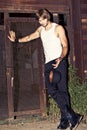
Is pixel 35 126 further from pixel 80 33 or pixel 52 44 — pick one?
pixel 80 33

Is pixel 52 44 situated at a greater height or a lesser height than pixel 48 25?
lesser

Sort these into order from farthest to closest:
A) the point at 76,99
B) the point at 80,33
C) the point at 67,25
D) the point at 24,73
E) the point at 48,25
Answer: the point at 67,25 < the point at 80,33 < the point at 24,73 < the point at 76,99 < the point at 48,25

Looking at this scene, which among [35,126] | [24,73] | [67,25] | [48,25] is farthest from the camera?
[67,25]

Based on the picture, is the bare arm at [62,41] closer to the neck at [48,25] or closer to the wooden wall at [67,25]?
the neck at [48,25]

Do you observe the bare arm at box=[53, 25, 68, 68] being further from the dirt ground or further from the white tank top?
the dirt ground

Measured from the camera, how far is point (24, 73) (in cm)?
873

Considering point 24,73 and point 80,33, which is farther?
point 80,33

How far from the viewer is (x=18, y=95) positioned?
28.2ft

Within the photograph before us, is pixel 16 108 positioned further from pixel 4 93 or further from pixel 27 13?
pixel 27 13

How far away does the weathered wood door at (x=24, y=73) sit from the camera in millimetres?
8492

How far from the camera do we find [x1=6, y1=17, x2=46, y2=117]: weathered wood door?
849 cm

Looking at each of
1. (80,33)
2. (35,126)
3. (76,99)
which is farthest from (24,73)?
(80,33)

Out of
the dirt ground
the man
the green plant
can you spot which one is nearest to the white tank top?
the man

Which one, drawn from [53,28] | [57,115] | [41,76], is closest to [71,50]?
[41,76]
